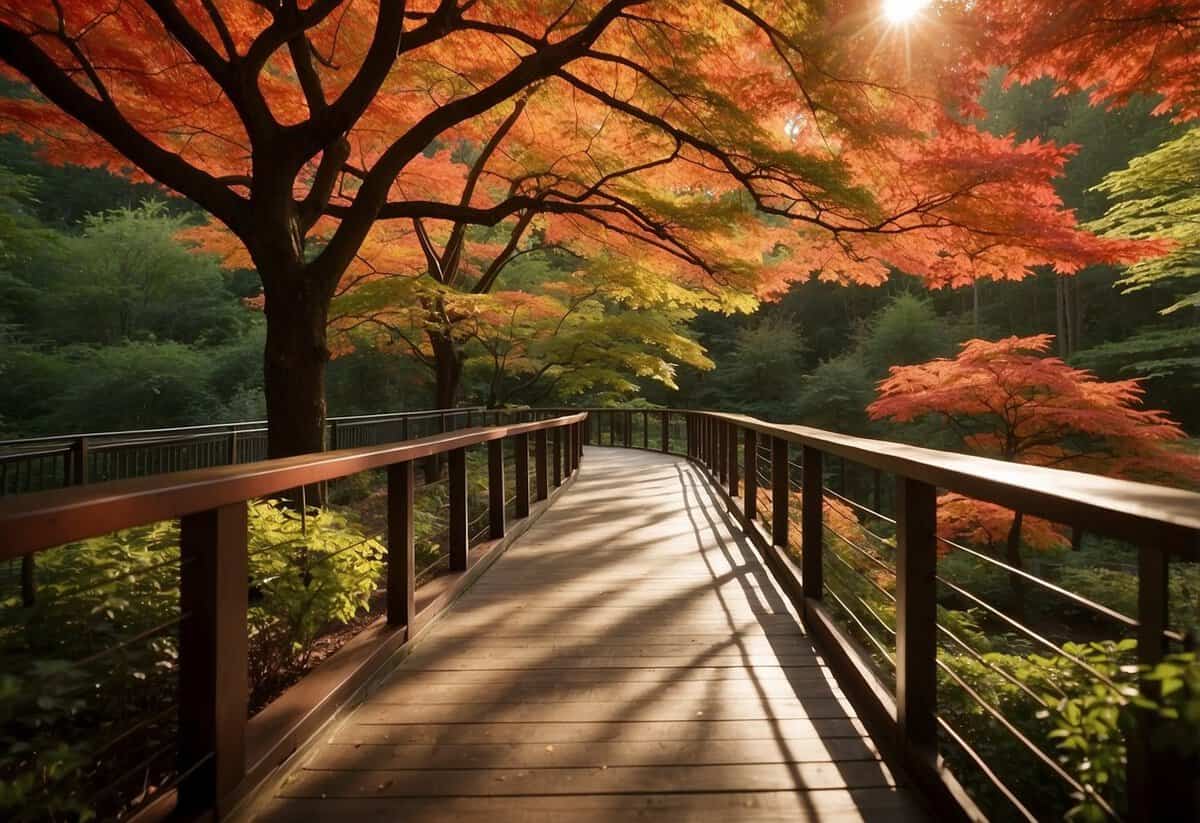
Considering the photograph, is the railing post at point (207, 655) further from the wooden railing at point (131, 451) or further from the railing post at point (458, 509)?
the wooden railing at point (131, 451)

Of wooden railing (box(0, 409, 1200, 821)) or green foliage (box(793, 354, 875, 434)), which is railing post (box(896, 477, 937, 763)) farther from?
green foliage (box(793, 354, 875, 434))

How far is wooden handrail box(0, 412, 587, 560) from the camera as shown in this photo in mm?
1103

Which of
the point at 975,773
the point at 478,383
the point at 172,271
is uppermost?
the point at 172,271

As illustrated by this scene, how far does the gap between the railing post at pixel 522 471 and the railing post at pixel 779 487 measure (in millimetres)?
2276

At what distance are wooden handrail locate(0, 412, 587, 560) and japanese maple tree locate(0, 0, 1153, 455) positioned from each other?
322 cm

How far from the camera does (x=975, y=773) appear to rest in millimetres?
3059

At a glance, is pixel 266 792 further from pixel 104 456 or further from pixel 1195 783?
pixel 104 456

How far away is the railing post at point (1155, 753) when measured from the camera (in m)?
1.04

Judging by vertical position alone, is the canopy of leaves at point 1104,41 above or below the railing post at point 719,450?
above

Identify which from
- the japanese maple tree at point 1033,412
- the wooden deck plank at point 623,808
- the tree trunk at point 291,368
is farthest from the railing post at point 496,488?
the japanese maple tree at point 1033,412

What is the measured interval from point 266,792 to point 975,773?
3.12 metres

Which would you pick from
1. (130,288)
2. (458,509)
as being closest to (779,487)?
(458,509)

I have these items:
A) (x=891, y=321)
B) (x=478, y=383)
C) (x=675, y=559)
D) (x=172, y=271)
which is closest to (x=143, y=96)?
(x=675, y=559)

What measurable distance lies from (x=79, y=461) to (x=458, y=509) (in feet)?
11.4
